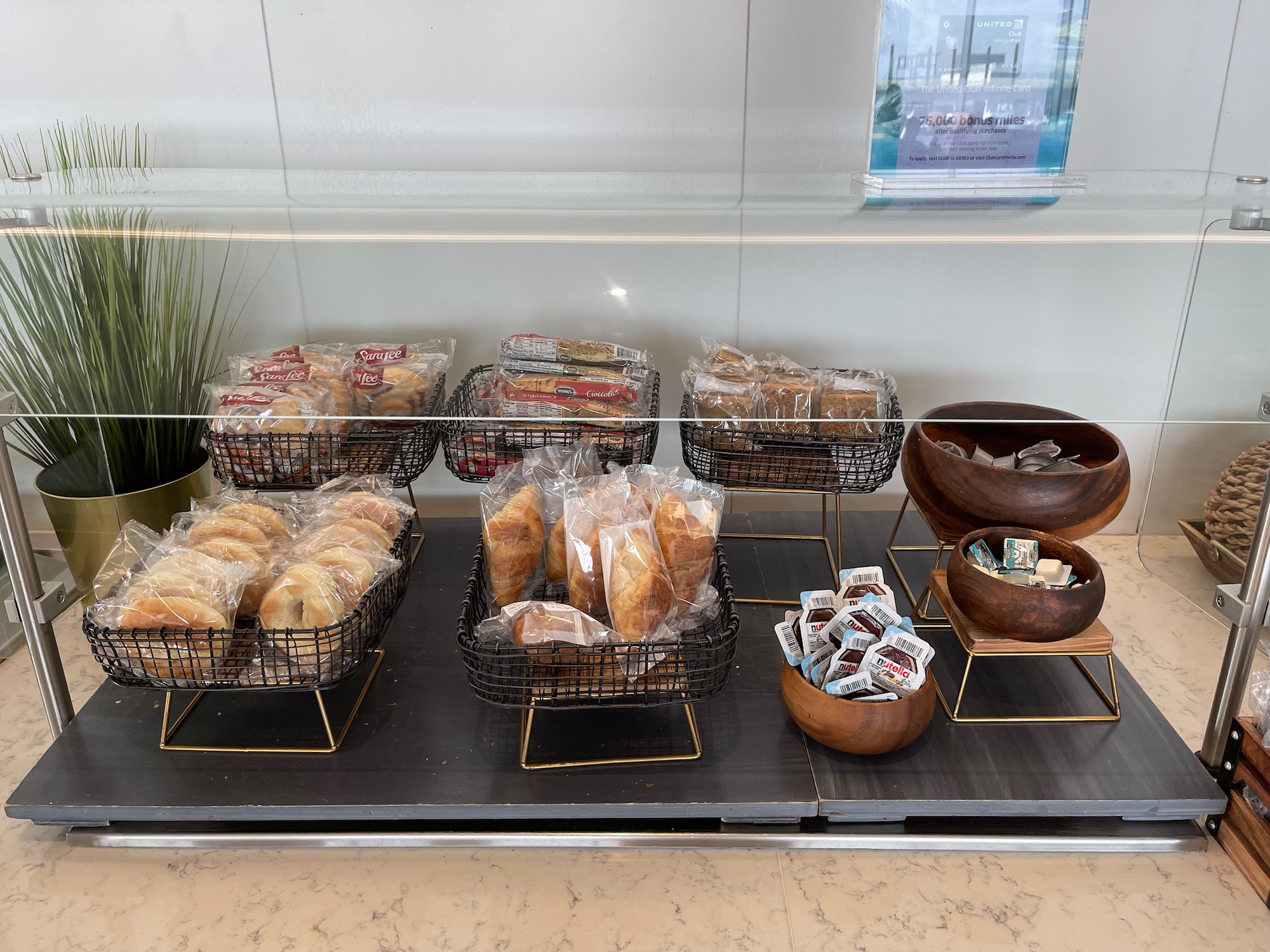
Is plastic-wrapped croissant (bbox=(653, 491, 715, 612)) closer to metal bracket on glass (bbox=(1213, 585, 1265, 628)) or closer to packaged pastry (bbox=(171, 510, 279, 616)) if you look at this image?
packaged pastry (bbox=(171, 510, 279, 616))

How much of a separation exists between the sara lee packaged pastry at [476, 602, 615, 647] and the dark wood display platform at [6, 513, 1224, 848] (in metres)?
0.20

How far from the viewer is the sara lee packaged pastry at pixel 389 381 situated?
57.2 inches

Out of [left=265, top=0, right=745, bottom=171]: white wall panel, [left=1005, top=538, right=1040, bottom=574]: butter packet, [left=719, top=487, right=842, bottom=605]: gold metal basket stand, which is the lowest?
[left=719, top=487, right=842, bottom=605]: gold metal basket stand

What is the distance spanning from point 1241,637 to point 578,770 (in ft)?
3.21

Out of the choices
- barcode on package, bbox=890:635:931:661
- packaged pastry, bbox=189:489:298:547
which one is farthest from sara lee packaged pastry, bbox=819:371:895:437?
packaged pastry, bbox=189:489:298:547

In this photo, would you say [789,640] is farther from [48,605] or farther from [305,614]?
[48,605]

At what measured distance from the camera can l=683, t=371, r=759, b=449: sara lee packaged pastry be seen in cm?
143

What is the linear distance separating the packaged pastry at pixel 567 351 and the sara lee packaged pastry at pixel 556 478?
0.52 ft

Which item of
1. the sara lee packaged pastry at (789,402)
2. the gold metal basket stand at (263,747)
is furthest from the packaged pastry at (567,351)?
the gold metal basket stand at (263,747)

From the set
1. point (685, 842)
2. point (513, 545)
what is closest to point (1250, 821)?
point (685, 842)

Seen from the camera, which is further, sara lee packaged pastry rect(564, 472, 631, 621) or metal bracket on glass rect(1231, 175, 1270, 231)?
sara lee packaged pastry rect(564, 472, 631, 621)

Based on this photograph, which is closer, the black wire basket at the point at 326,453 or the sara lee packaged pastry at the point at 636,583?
the sara lee packaged pastry at the point at 636,583

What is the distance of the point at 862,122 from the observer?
71.4 inches

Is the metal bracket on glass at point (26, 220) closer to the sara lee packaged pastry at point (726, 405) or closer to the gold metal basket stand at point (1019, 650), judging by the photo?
the sara lee packaged pastry at point (726, 405)
